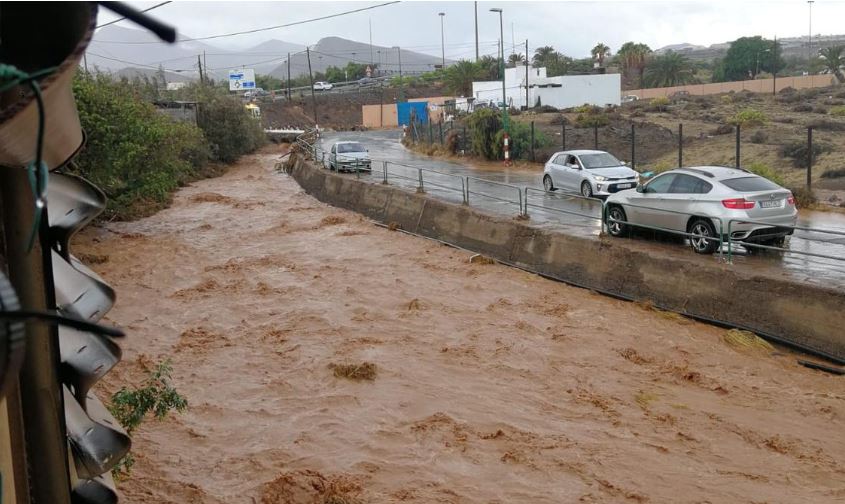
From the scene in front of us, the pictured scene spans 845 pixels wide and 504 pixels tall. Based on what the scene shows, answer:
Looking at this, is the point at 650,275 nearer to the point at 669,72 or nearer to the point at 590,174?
the point at 590,174

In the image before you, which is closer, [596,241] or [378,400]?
[378,400]

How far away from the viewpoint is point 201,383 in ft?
40.3

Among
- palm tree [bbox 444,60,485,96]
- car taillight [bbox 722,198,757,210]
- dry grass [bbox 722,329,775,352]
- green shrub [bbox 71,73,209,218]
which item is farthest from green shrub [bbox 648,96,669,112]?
dry grass [bbox 722,329,775,352]

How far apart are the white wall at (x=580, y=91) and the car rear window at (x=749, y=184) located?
5098 centimetres

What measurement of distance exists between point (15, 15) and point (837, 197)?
2357 centimetres

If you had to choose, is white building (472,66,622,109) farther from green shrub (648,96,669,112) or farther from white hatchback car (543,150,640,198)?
white hatchback car (543,150,640,198)

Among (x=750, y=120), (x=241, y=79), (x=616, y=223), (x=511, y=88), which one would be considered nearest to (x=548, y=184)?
(x=616, y=223)

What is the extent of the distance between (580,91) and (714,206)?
5182 centimetres

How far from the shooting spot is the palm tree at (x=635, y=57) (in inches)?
3733

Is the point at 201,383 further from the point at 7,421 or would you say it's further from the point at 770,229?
the point at 770,229

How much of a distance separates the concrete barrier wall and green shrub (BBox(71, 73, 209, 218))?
25.7ft

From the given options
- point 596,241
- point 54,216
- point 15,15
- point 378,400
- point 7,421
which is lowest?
point 378,400

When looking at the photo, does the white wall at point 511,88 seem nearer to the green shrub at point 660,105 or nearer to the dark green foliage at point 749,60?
the green shrub at point 660,105

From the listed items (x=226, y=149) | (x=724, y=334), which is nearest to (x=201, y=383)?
(x=724, y=334)
